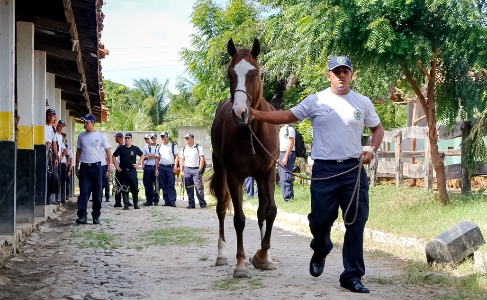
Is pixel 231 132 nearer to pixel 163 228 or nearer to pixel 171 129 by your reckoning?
pixel 163 228

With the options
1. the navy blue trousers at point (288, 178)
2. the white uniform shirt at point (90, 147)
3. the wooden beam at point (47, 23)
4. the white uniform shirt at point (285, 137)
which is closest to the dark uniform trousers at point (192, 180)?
the navy blue trousers at point (288, 178)

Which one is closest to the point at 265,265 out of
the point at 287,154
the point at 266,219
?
the point at 266,219

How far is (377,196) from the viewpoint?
14172mm

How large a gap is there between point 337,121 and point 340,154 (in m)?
0.31

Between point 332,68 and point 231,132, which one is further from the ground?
point 332,68

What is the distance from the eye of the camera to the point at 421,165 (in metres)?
14.8

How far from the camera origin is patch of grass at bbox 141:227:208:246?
1040 cm

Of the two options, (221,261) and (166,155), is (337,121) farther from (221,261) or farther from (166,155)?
(166,155)

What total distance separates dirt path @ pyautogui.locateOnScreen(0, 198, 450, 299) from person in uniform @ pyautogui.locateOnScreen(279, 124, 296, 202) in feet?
9.04

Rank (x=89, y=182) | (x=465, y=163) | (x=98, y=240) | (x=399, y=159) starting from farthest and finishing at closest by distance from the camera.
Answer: (x=399, y=159) → (x=89, y=182) → (x=465, y=163) → (x=98, y=240)

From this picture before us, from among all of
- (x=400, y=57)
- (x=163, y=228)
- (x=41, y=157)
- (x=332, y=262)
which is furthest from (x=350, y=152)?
(x=41, y=157)

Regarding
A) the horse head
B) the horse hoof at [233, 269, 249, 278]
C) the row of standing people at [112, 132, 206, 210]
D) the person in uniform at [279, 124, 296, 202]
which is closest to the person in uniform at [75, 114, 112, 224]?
the person in uniform at [279, 124, 296, 202]

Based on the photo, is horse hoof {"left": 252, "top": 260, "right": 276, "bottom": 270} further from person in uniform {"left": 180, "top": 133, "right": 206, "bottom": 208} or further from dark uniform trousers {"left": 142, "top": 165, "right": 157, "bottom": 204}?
dark uniform trousers {"left": 142, "top": 165, "right": 157, "bottom": 204}

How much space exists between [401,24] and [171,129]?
128 feet
